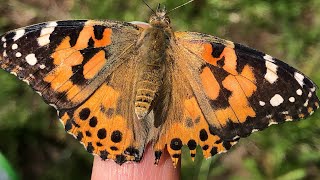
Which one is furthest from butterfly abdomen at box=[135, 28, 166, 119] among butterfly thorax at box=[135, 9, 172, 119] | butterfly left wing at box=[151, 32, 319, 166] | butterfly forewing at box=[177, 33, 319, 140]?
butterfly forewing at box=[177, 33, 319, 140]

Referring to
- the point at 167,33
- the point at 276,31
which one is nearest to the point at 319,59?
the point at 276,31

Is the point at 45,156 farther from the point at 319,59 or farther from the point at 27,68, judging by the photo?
the point at 319,59

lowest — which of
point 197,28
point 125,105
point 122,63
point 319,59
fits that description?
point 125,105

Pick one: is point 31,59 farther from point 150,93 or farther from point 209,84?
point 209,84

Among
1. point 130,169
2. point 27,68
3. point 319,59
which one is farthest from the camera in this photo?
point 319,59

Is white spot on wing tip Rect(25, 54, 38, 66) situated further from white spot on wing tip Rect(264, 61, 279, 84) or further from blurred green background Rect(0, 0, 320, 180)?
blurred green background Rect(0, 0, 320, 180)

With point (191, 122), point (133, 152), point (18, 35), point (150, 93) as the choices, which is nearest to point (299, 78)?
point (191, 122)

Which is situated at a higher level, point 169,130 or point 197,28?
point 197,28
